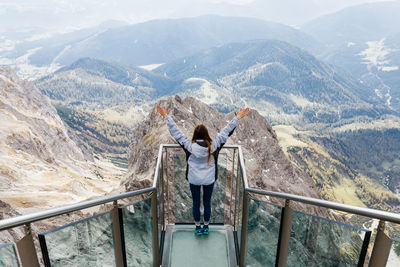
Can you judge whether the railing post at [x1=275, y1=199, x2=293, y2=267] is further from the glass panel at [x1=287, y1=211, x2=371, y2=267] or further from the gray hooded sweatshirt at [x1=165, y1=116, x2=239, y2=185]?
the gray hooded sweatshirt at [x1=165, y1=116, x2=239, y2=185]

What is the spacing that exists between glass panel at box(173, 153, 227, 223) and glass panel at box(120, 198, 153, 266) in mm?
1634

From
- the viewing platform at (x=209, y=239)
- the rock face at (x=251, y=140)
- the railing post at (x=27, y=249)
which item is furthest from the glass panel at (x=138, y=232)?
the rock face at (x=251, y=140)

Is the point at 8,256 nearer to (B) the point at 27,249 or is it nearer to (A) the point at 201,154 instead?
(B) the point at 27,249

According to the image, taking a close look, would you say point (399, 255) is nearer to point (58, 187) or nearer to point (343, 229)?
point (343, 229)

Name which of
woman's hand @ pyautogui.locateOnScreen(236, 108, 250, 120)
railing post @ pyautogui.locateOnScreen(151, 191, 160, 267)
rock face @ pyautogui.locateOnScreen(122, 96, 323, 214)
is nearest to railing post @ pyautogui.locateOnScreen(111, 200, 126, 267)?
railing post @ pyautogui.locateOnScreen(151, 191, 160, 267)

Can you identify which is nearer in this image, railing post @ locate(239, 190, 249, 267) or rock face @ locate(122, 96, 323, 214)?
railing post @ locate(239, 190, 249, 267)

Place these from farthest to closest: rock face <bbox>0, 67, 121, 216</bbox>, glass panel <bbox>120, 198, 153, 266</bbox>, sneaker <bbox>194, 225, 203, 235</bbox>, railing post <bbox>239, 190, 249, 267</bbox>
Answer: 1. rock face <bbox>0, 67, 121, 216</bbox>
2. sneaker <bbox>194, 225, 203, 235</bbox>
3. railing post <bbox>239, 190, 249, 267</bbox>
4. glass panel <bbox>120, 198, 153, 266</bbox>

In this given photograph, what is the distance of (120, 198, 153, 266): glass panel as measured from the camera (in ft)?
10.0

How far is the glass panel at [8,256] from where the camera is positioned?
6.46ft

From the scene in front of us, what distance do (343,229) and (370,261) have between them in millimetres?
292

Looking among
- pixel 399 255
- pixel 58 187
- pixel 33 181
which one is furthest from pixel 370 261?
pixel 33 181

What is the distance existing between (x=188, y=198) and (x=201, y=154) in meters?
1.69

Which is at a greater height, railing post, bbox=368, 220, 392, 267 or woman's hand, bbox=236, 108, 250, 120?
woman's hand, bbox=236, 108, 250, 120

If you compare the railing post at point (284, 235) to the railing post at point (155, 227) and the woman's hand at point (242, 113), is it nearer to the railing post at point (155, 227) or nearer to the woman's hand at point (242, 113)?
the railing post at point (155, 227)
